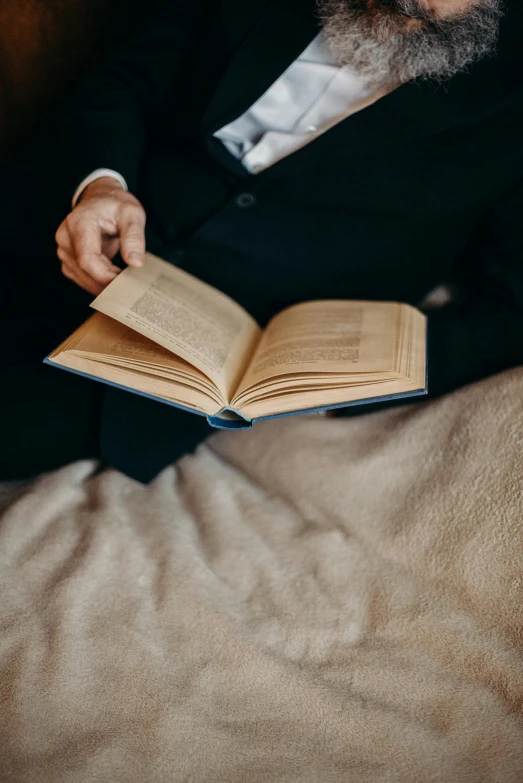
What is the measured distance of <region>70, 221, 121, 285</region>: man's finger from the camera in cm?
89

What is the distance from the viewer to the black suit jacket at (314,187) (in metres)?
0.99

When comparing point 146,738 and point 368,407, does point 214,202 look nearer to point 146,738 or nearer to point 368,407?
point 368,407

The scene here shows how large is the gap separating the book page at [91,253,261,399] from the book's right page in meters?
A: 0.03

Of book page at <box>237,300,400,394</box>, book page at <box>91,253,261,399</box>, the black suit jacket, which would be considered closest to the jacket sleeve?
the black suit jacket

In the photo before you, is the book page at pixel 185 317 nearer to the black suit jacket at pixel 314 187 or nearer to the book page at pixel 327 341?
the book page at pixel 327 341

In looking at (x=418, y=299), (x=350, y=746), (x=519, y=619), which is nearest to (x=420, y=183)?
(x=418, y=299)

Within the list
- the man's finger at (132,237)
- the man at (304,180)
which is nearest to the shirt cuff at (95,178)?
the man at (304,180)

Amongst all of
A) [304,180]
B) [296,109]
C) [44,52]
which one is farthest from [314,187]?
[44,52]

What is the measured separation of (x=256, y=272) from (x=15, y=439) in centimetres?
46

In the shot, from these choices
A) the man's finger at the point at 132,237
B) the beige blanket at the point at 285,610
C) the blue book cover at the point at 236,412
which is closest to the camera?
the beige blanket at the point at 285,610

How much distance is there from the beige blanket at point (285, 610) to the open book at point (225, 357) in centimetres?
16

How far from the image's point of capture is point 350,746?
659 mm

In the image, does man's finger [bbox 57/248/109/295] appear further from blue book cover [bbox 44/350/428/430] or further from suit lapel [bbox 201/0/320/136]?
suit lapel [bbox 201/0/320/136]

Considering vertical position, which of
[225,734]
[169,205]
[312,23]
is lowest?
[225,734]
